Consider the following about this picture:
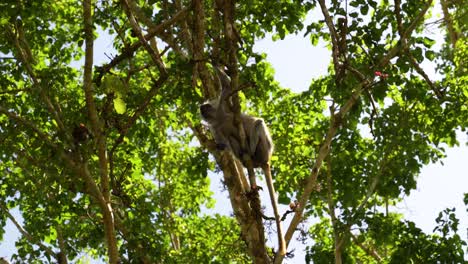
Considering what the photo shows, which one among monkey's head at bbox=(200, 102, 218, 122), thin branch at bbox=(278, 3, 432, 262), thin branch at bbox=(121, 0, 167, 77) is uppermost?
monkey's head at bbox=(200, 102, 218, 122)

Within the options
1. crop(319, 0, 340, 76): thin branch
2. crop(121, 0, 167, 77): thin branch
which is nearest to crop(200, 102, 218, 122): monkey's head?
crop(121, 0, 167, 77): thin branch

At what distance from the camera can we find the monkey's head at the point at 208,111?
8531mm

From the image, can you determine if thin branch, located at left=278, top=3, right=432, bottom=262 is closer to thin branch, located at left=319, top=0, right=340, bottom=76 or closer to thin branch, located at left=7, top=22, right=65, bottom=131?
thin branch, located at left=319, top=0, right=340, bottom=76

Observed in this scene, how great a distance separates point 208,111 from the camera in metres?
8.92

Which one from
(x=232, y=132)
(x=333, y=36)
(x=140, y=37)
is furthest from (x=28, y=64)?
(x=333, y=36)

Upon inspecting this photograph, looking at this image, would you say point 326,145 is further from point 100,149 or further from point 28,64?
point 28,64

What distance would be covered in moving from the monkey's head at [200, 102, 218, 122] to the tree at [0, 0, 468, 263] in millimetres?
263

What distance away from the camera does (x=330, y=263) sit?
34.9ft

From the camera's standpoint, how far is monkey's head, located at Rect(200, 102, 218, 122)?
336 inches

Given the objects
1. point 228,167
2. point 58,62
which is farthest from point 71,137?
point 58,62

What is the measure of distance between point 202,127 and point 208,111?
0.93m

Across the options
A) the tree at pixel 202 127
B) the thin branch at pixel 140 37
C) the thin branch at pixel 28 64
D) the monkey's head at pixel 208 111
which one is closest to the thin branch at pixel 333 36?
the tree at pixel 202 127

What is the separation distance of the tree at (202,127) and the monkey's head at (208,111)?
26 cm

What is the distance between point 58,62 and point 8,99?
3.67 ft
